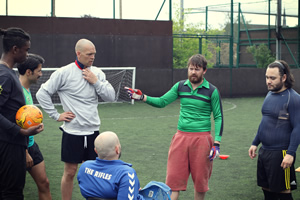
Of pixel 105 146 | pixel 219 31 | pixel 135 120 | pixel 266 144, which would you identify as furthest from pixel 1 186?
pixel 219 31

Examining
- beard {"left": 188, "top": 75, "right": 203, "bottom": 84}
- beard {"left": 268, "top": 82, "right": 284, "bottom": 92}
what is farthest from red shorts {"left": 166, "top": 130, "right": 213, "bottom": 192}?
beard {"left": 268, "top": 82, "right": 284, "bottom": 92}

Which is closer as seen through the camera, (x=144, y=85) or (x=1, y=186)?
(x=1, y=186)

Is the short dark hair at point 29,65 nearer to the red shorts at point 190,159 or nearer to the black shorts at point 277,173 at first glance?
the red shorts at point 190,159

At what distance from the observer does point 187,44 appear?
24.4 m

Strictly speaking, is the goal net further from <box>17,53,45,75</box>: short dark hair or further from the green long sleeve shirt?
<box>17,53,45,75</box>: short dark hair

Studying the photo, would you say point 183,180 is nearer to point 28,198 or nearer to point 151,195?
point 151,195

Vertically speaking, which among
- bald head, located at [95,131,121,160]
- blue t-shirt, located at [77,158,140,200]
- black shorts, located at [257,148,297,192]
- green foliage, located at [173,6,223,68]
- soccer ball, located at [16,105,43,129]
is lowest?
black shorts, located at [257,148,297,192]

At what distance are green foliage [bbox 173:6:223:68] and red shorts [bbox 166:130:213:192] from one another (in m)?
17.3

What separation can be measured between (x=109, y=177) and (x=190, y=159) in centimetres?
175

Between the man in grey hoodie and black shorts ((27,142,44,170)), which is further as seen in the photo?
the man in grey hoodie

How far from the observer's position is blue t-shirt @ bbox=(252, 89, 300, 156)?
4605mm

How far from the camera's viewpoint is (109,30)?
1842cm

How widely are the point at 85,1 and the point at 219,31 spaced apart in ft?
40.5

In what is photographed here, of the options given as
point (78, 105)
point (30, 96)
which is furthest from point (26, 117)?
point (78, 105)
